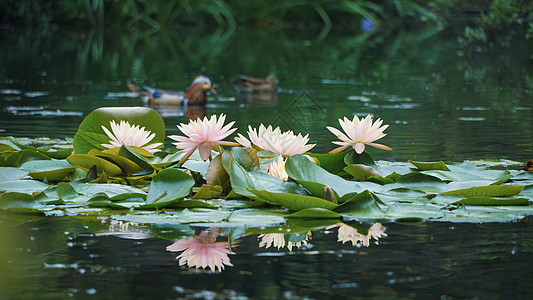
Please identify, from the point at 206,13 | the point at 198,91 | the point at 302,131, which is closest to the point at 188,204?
the point at 302,131

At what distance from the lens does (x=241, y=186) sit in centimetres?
335

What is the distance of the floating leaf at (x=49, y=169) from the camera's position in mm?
3746

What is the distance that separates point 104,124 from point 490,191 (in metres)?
1.83

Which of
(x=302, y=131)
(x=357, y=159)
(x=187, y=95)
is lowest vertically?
(x=357, y=159)

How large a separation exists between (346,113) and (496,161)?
122 inches

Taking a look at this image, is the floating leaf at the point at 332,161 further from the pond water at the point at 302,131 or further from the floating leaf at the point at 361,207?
the pond water at the point at 302,131

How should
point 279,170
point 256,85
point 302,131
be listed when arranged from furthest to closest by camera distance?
point 256,85 → point 302,131 → point 279,170

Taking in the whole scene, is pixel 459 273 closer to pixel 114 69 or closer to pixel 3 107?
pixel 3 107

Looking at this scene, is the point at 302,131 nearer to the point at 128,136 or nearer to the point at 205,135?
the point at 128,136

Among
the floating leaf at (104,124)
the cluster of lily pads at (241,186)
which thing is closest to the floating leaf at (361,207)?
the cluster of lily pads at (241,186)

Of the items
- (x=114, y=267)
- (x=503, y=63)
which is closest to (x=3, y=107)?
(x=114, y=267)

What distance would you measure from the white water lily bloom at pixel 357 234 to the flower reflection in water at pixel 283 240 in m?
0.12

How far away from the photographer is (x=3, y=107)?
24.8ft

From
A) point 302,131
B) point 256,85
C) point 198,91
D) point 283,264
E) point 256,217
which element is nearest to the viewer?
point 283,264
